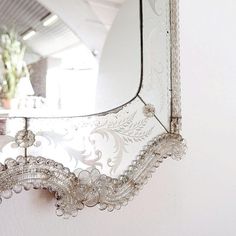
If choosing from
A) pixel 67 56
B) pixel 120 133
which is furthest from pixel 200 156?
pixel 67 56

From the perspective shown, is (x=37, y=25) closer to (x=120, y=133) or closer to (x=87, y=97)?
Answer: (x=87, y=97)

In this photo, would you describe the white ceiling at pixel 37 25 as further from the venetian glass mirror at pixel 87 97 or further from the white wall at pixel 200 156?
the white wall at pixel 200 156

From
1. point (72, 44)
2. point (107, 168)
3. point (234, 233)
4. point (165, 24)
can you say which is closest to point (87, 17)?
point (72, 44)

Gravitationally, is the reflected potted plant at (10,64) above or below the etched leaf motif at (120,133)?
above

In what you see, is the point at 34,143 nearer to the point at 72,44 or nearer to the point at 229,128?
the point at 72,44

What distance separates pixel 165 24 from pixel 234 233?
1.94ft

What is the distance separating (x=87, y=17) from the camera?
690 mm

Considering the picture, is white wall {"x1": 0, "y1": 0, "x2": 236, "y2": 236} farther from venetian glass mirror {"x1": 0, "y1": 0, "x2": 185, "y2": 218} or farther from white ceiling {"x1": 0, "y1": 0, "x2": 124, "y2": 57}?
white ceiling {"x1": 0, "y1": 0, "x2": 124, "y2": 57}

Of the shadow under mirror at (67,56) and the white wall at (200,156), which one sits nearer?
the shadow under mirror at (67,56)

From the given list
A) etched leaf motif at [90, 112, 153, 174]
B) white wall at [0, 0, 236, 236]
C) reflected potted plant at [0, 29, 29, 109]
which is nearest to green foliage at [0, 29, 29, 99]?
reflected potted plant at [0, 29, 29, 109]

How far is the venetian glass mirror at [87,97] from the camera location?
65 centimetres

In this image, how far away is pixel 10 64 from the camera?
0.65 m

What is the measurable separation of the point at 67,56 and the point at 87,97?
0.09 metres

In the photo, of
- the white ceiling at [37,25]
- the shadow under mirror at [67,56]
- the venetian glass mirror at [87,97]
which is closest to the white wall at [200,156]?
the venetian glass mirror at [87,97]
